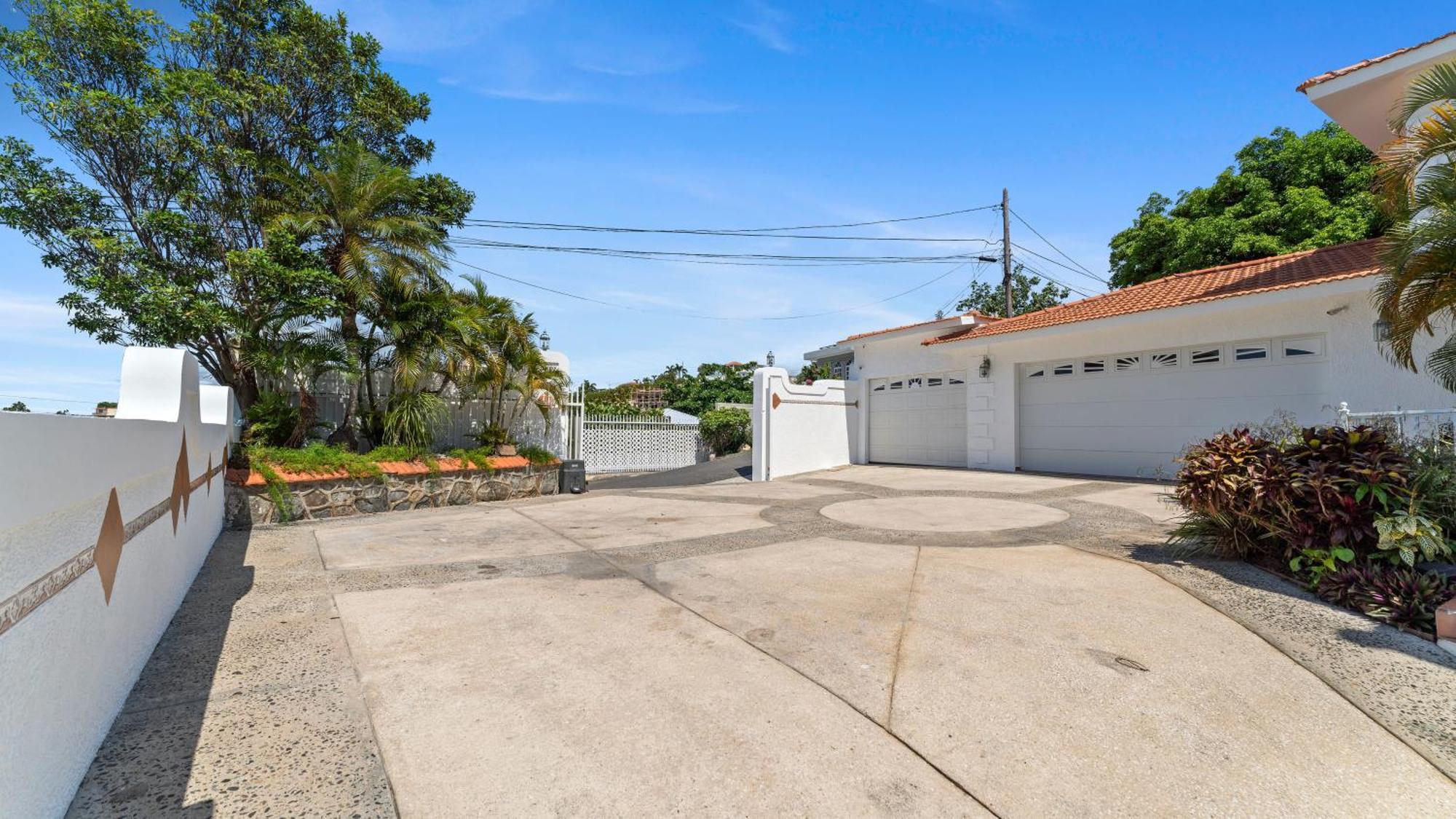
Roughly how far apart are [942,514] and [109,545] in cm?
825

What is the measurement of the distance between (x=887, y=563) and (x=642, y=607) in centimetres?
245

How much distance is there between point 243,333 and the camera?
33.5ft

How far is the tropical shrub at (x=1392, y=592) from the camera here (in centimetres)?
402

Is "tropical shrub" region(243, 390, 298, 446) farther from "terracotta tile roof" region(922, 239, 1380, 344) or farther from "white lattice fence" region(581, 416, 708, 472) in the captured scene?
"terracotta tile roof" region(922, 239, 1380, 344)

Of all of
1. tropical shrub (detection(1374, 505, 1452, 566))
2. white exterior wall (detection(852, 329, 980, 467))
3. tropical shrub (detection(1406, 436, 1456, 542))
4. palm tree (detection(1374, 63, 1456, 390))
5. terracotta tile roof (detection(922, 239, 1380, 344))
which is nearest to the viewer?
tropical shrub (detection(1374, 505, 1452, 566))

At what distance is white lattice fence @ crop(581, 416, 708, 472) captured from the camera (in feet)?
54.5

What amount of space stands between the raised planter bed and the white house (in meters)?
5.58

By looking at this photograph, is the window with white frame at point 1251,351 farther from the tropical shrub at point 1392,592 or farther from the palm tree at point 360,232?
the palm tree at point 360,232

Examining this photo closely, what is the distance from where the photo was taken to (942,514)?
8773mm

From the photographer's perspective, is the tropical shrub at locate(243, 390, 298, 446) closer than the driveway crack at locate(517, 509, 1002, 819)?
No

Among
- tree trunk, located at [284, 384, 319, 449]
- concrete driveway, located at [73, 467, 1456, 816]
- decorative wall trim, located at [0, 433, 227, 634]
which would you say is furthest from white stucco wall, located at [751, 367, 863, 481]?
decorative wall trim, located at [0, 433, 227, 634]

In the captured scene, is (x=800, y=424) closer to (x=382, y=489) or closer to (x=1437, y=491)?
(x=382, y=489)

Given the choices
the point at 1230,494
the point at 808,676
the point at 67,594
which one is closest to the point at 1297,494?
the point at 1230,494

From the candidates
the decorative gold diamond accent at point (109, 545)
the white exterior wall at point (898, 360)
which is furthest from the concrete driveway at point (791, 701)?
the white exterior wall at point (898, 360)
